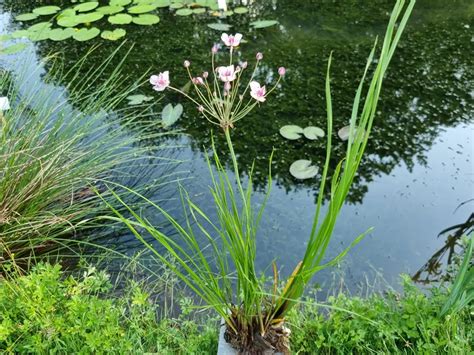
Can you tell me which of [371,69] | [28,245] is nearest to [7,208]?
[28,245]

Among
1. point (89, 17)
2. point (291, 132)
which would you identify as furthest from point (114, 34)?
point (291, 132)

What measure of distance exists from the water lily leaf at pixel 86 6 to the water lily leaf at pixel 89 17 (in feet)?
0.33

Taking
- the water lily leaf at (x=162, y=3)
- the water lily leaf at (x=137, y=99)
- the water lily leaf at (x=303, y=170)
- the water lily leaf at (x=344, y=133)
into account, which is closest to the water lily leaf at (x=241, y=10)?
the water lily leaf at (x=162, y=3)

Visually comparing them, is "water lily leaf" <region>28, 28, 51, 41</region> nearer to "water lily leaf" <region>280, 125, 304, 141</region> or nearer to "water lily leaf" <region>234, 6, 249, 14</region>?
"water lily leaf" <region>234, 6, 249, 14</region>

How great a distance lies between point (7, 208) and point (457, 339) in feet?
4.50

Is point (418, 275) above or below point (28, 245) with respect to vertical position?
below

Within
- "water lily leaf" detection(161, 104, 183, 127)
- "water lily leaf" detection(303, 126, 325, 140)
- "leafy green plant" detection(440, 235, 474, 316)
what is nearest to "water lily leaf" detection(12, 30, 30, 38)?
"water lily leaf" detection(161, 104, 183, 127)

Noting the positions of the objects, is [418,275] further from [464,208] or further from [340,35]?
[340,35]

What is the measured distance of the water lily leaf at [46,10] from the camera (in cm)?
335

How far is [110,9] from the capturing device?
3.35m

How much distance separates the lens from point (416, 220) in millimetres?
1885

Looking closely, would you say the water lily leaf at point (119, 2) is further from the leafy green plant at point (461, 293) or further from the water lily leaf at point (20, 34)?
the leafy green plant at point (461, 293)

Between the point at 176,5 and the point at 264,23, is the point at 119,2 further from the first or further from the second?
the point at 264,23

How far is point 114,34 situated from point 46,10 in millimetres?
680
